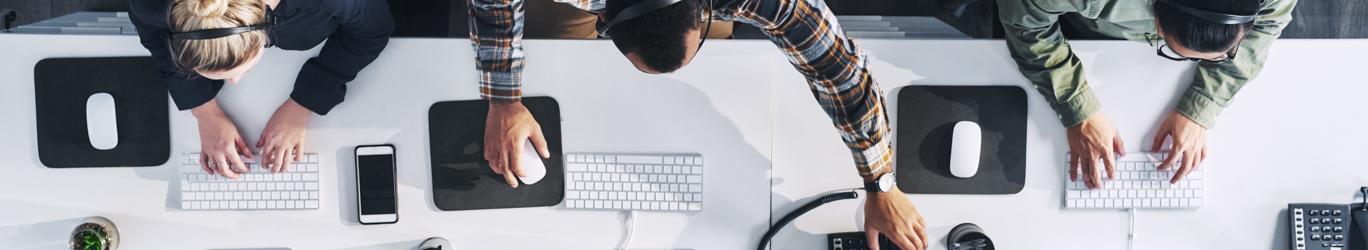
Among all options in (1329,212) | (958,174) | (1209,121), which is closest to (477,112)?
(958,174)

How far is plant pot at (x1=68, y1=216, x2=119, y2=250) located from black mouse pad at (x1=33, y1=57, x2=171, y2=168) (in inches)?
4.5

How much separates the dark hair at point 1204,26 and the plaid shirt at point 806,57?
0.45 metres

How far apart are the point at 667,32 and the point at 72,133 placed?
1246 mm

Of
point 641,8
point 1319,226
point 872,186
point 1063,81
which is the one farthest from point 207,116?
point 1319,226

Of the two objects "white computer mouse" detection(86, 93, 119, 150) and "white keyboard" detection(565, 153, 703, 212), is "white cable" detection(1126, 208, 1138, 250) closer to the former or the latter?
"white keyboard" detection(565, 153, 703, 212)

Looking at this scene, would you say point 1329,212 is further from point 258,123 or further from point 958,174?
point 258,123

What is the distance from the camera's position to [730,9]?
1036 millimetres

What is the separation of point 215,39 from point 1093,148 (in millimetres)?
1549

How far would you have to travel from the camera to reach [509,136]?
3.97ft

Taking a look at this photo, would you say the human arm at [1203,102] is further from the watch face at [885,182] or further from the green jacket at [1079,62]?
the watch face at [885,182]

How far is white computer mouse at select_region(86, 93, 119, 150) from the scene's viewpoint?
122 centimetres

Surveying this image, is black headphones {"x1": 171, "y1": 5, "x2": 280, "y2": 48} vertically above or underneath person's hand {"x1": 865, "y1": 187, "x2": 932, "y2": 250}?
above

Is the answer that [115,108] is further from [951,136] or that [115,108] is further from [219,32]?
[951,136]

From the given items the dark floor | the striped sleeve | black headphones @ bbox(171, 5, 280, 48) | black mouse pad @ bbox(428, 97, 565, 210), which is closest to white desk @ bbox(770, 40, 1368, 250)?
the striped sleeve
